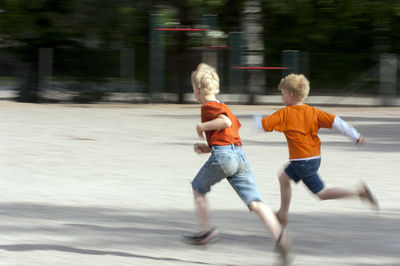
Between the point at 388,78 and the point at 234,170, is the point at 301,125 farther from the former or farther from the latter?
the point at 388,78

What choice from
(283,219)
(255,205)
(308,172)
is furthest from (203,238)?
(308,172)

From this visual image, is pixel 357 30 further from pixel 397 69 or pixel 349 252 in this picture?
pixel 349 252

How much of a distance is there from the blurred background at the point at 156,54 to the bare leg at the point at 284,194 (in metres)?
13.8

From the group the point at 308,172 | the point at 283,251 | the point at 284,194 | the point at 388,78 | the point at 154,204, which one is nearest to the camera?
the point at 283,251

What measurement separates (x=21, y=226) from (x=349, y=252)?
8.27 ft

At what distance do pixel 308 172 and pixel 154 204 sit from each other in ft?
5.72

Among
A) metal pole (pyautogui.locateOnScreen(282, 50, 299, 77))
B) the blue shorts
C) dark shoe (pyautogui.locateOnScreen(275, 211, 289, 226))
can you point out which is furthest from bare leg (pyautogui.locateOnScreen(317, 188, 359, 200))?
metal pole (pyautogui.locateOnScreen(282, 50, 299, 77))

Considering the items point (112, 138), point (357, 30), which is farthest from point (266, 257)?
point (357, 30)

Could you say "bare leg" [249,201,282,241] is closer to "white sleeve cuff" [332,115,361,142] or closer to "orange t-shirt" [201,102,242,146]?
"orange t-shirt" [201,102,242,146]

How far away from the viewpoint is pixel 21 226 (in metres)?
5.51

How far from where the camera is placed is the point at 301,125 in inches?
200

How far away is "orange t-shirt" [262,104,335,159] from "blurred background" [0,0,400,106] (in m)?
13.9

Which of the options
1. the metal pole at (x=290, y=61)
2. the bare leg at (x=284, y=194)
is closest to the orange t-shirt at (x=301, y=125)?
the bare leg at (x=284, y=194)

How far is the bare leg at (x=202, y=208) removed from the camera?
193 inches
